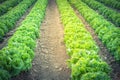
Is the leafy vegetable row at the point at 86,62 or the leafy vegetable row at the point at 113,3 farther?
the leafy vegetable row at the point at 113,3

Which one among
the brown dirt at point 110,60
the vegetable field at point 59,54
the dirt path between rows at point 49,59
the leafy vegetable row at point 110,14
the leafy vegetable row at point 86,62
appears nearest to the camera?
the leafy vegetable row at point 86,62

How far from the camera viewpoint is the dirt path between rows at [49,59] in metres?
9.92

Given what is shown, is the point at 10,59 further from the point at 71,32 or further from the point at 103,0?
the point at 103,0

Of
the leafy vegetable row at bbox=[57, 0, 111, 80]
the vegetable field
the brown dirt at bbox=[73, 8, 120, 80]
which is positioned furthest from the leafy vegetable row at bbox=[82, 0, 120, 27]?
the leafy vegetable row at bbox=[57, 0, 111, 80]

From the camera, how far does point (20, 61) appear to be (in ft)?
29.1

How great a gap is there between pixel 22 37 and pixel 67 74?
3.44m

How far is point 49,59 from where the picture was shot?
11.8 metres

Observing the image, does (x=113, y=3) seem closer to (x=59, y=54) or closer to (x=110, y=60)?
(x=59, y=54)

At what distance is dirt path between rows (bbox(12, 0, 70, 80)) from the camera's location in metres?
9.92

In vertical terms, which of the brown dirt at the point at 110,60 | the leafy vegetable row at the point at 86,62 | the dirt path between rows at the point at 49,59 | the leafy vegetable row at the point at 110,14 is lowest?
the brown dirt at the point at 110,60

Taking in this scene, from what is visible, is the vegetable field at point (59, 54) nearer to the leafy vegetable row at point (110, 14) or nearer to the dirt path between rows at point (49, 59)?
the dirt path between rows at point (49, 59)

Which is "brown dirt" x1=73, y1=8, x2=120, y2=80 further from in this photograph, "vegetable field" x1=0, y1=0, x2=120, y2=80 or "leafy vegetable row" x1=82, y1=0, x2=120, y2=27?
"leafy vegetable row" x1=82, y1=0, x2=120, y2=27

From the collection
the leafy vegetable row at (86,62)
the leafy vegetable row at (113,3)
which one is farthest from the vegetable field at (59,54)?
the leafy vegetable row at (113,3)

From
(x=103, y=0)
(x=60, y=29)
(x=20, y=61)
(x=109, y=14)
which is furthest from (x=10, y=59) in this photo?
(x=103, y=0)
